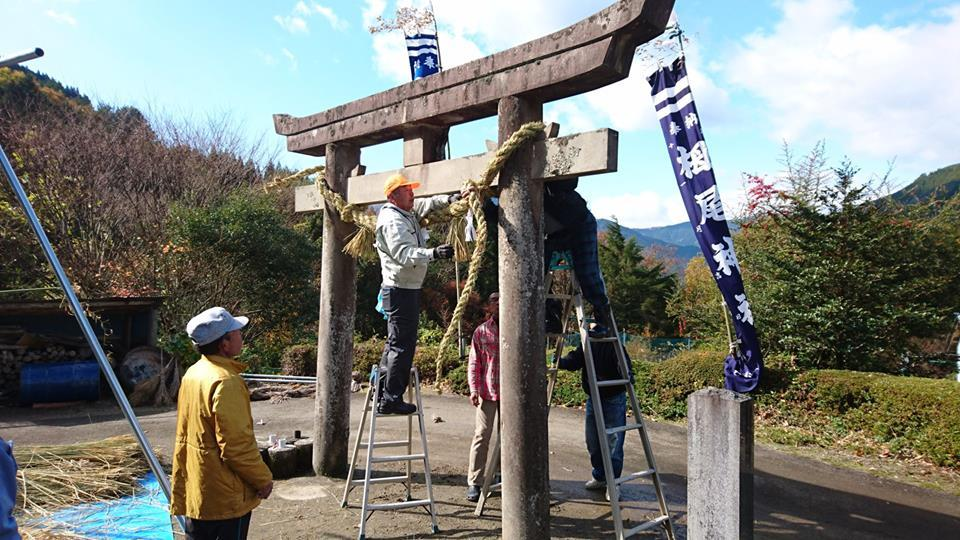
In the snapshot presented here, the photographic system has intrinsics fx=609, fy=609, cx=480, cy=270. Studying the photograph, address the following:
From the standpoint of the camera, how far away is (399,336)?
4.74 metres

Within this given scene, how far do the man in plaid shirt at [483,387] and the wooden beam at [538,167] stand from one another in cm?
118

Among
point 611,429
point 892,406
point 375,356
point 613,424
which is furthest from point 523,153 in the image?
point 375,356

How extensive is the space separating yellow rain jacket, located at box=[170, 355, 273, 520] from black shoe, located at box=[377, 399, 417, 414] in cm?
172

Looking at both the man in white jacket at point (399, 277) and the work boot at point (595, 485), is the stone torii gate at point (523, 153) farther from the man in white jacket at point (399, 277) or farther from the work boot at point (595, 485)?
the work boot at point (595, 485)

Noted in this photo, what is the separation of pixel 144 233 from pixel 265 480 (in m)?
12.2

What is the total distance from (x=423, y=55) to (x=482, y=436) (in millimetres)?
3351

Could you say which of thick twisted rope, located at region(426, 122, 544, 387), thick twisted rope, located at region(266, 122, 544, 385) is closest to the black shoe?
thick twisted rope, located at region(266, 122, 544, 385)

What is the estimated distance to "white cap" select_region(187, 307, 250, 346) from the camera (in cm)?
304

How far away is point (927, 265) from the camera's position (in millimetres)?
9922

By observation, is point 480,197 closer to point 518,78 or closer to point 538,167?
point 538,167

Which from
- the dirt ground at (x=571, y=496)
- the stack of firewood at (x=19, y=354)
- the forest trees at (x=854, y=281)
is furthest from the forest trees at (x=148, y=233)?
the forest trees at (x=854, y=281)

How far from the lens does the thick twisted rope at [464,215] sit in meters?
4.03

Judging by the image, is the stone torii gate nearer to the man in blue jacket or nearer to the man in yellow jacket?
the man in blue jacket

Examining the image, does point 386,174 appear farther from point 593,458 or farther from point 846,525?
point 846,525
